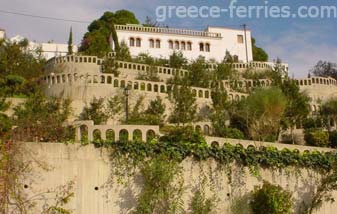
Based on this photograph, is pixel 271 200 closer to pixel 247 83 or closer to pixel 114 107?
pixel 114 107

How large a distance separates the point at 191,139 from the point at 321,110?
1437 cm

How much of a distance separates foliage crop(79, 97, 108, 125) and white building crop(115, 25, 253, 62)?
51.8ft

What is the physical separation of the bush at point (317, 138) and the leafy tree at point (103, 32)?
19.2 meters

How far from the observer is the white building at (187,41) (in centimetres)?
4700

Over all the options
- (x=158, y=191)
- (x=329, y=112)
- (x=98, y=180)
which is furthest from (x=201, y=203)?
(x=329, y=112)

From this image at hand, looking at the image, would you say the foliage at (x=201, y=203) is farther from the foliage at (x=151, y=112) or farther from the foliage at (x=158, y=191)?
the foliage at (x=151, y=112)

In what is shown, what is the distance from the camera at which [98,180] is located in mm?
17922

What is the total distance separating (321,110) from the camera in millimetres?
31469

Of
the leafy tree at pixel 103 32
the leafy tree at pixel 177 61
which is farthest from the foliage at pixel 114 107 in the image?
the leafy tree at pixel 177 61

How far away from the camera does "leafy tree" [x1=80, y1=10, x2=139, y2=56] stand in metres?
43.7

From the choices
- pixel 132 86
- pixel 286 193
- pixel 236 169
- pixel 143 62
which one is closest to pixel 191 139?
pixel 236 169

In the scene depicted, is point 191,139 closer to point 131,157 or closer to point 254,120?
point 131,157

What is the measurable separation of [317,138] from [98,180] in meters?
→ 13.5

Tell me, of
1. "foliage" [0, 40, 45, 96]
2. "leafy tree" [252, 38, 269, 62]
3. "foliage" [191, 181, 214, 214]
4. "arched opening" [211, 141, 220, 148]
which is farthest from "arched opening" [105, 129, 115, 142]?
"leafy tree" [252, 38, 269, 62]
